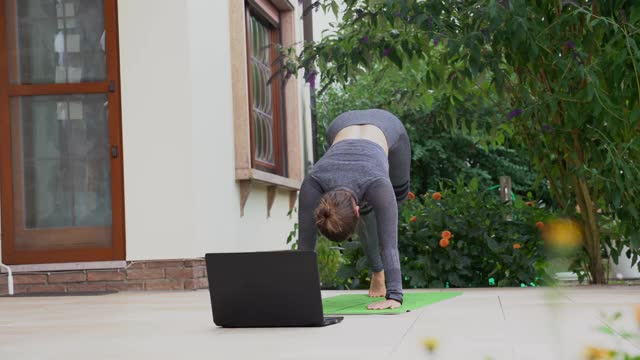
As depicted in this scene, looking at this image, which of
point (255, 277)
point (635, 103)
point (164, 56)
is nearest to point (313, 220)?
point (255, 277)

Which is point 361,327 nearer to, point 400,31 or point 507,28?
point 507,28

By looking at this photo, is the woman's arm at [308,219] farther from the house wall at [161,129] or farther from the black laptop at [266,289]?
the house wall at [161,129]

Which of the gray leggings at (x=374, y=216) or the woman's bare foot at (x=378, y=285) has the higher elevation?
the gray leggings at (x=374, y=216)

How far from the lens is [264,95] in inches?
380

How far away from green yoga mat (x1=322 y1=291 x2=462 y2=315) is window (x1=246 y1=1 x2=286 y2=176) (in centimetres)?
355

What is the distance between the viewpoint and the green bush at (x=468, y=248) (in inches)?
247

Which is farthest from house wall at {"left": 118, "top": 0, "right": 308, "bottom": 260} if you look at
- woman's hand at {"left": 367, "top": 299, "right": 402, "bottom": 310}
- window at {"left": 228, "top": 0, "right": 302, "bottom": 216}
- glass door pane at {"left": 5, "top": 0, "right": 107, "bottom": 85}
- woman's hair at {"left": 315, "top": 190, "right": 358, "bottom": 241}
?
woman's hair at {"left": 315, "top": 190, "right": 358, "bottom": 241}

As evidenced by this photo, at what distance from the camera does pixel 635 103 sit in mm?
5242

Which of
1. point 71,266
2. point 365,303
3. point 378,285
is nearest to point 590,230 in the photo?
point 378,285

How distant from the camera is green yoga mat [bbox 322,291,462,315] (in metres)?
4.23

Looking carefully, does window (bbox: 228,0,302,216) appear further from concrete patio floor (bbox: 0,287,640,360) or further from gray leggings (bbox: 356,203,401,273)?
concrete patio floor (bbox: 0,287,640,360)

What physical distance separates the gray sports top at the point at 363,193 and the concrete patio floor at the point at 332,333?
264mm

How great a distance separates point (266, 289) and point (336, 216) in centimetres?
43

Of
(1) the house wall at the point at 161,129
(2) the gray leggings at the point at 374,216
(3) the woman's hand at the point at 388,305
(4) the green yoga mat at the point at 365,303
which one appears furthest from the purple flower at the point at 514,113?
(1) the house wall at the point at 161,129
